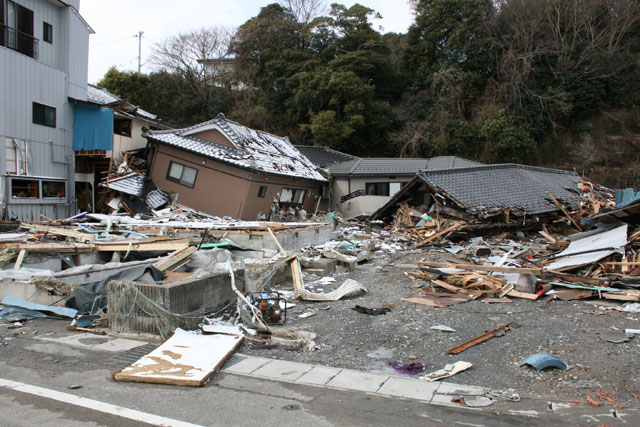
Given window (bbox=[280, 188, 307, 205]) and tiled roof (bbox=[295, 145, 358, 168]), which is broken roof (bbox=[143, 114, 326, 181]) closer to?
window (bbox=[280, 188, 307, 205])

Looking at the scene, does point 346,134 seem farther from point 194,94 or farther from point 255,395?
point 255,395

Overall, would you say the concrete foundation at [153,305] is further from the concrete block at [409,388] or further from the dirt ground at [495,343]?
the concrete block at [409,388]

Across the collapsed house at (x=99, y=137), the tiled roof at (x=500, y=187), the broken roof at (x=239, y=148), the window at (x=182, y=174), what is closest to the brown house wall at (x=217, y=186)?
the window at (x=182, y=174)

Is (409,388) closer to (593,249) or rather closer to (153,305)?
(153,305)

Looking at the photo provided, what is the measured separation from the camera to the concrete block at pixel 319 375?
16.1ft

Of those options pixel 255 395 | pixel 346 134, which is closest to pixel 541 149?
pixel 346 134

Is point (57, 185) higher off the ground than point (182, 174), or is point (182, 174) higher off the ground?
point (182, 174)

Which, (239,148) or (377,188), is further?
(377,188)

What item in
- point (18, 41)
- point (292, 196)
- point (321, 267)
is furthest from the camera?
point (292, 196)

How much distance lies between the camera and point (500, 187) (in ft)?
64.9

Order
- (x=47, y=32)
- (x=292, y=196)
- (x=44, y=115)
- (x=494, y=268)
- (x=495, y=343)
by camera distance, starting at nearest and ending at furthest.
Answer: (x=495, y=343), (x=494, y=268), (x=44, y=115), (x=47, y=32), (x=292, y=196)

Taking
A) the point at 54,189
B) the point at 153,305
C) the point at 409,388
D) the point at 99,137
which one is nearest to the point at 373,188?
the point at 99,137

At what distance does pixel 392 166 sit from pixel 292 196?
7434mm

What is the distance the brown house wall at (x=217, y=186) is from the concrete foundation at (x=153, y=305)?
1235cm
